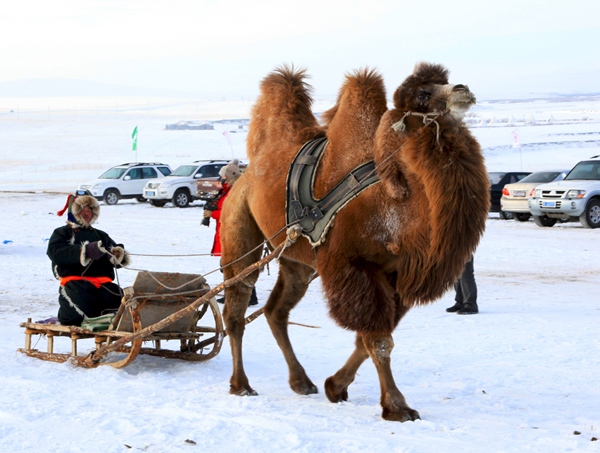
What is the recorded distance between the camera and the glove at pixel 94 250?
21.2ft

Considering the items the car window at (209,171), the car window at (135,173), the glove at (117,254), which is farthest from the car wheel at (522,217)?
the glove at (117,254)

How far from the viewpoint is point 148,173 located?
104 feet

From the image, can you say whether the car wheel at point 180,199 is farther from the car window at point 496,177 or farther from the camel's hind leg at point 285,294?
the camel's hind leg at point 285,294

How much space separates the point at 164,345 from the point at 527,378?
12.5ft

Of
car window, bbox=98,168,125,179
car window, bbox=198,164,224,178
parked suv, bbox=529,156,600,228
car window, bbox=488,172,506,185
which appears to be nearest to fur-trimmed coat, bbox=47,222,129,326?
parked suv, bbox=529,156,600,228

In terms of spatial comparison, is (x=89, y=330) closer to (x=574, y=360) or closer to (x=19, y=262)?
(x=574, y=360)

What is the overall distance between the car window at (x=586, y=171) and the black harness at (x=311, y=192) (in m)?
16.6

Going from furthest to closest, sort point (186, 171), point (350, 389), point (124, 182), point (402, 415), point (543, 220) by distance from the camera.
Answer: point (124, 182)
point (186, 171)
point (543, 220)
point (350, 389)
point (402, 415)

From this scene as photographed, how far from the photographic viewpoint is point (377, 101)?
523 centimetres

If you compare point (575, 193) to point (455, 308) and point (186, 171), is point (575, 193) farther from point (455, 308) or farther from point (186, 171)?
point (186, 171)

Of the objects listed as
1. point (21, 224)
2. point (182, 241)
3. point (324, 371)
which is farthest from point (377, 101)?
point (21, 224)

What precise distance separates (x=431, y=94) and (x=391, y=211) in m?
0.81

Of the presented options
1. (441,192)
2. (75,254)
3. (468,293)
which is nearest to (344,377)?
(441,192)

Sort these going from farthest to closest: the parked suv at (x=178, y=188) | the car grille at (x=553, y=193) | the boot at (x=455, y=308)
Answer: the parked suv at (x=178, y=188)
the car grille at (x=553, y=193)
the boot at (x=455, y=308)
